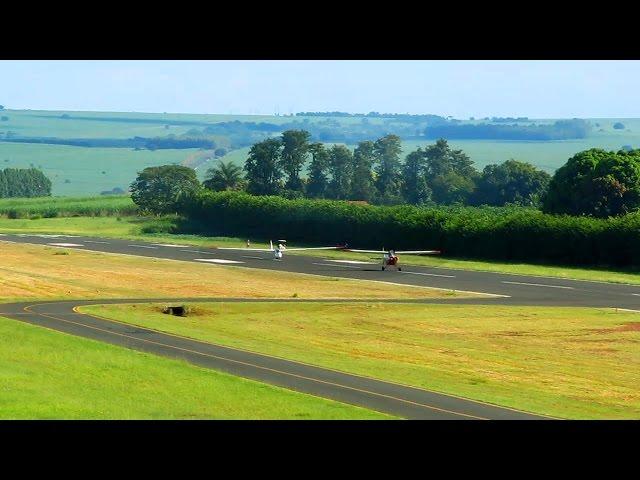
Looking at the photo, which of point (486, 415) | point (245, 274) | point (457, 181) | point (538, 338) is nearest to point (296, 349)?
point (538, 338)

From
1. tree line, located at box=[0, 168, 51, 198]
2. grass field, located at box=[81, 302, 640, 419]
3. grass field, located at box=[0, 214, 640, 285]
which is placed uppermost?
tree line, located at box=[0, 168, 51, 198]

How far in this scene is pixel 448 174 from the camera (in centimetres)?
13850

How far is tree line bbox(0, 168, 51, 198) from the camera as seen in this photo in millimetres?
185375

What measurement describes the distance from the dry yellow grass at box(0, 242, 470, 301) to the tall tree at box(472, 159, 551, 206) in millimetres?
56936

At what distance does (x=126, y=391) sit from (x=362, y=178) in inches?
3970

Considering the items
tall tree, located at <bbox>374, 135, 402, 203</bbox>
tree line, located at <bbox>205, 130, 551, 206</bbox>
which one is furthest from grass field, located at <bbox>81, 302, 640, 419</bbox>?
tall tree, located at <bbox>374, 135, 402, 203</bbox>

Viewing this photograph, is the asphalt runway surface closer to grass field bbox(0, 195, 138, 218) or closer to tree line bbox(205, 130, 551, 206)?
tree line bbox(205, 130, 551, 206)

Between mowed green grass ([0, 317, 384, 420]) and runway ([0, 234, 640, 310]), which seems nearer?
mowed green grass ([0, 317, 384, 420])

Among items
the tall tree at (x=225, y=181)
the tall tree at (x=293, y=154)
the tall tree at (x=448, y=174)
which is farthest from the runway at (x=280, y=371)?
the tall tree at (x=448, y=174)

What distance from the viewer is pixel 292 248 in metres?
97.4

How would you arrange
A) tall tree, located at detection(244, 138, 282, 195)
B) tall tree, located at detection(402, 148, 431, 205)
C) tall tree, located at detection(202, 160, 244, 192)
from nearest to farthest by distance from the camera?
tall tree, located at detection(244, 138, 282, 195)
tall tree, located at detection(202, 160, 244, 192)
tall tree, located at detection(402, 148, 431, 205)

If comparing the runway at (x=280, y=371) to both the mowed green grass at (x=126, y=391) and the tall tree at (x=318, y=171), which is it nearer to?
the mowed green grass at (x=126, y=391)
